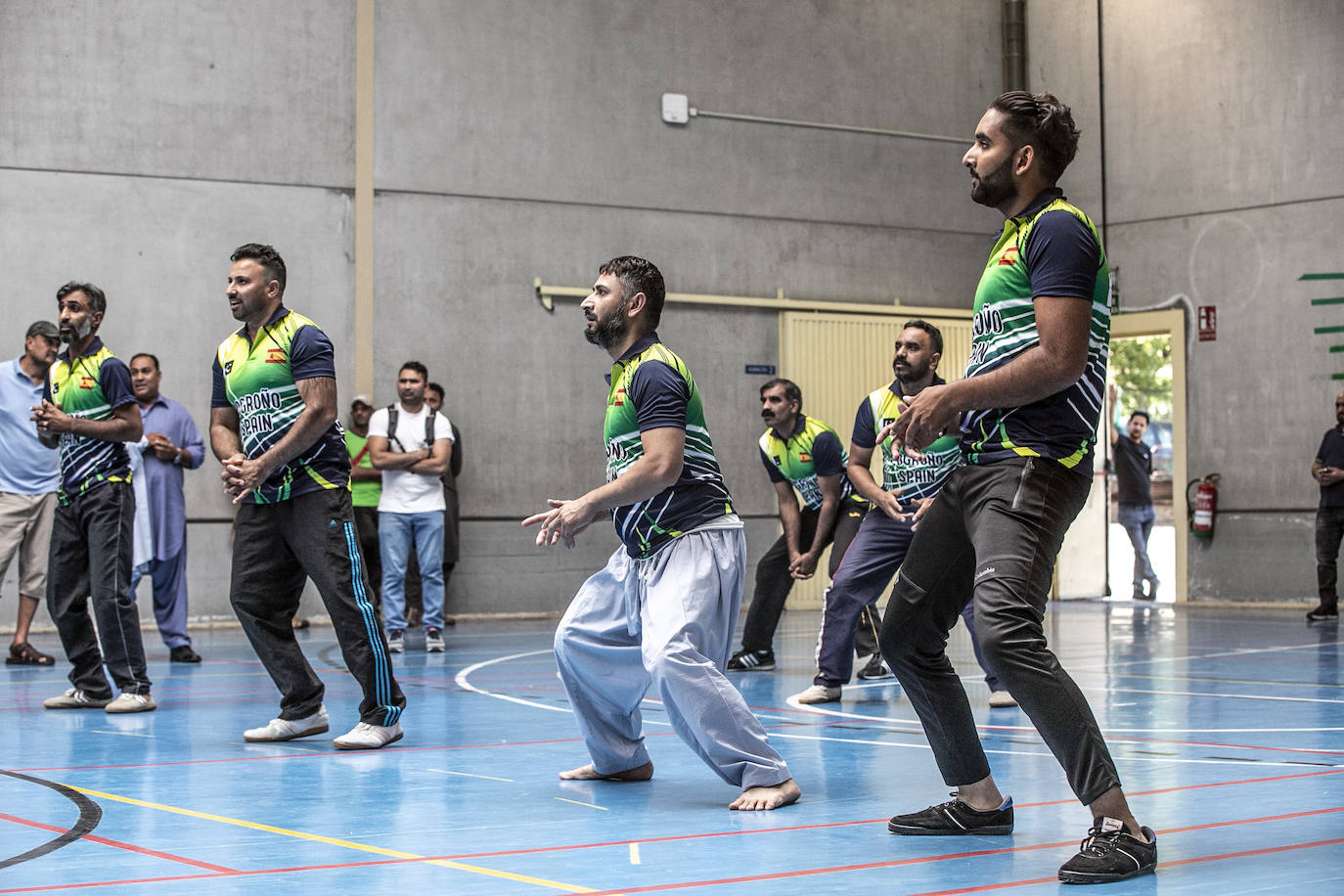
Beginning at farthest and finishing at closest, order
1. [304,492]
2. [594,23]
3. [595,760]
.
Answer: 1. [594,23]
2. [304,492]
3. [595,760]

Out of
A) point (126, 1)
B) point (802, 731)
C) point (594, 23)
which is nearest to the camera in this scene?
point (802, 731)

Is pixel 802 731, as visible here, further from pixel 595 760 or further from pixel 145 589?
pixel 145 589

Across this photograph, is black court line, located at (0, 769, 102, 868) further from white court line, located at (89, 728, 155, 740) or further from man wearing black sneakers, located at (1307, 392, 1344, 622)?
man wearing black sneakers, located at (1307, 392, 1344, 622)

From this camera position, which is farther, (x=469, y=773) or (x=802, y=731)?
(x=802, y=731)

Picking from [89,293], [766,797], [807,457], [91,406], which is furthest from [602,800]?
[807,457]

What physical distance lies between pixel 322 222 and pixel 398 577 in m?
4.68

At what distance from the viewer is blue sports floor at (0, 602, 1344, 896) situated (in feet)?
12.6

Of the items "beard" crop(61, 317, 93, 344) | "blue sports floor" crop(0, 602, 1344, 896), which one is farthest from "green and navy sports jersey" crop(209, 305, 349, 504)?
"beard" crop(61, 317, 93, 344)

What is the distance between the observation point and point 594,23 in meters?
16.2

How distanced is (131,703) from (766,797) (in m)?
4.06

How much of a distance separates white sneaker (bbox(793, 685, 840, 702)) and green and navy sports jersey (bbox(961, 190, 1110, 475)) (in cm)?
412

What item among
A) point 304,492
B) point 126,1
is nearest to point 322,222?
point 126,1

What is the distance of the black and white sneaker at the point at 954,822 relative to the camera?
436 centimetres

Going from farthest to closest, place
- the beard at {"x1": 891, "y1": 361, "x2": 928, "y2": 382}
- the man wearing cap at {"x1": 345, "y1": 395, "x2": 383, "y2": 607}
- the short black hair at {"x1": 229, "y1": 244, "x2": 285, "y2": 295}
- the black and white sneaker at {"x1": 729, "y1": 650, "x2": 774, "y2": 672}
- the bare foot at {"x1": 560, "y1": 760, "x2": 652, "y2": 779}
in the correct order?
the man wearing cap at {"x1": 345, "y1": 395, "x2": 383, "y2": 607}, the black and white sneaker at {"x1": 729, "y1": 650, "x2": 774, "y2": 672}, the beard at {"x1": 891, "y1": 361, "x2": 928, "y2": 382}, the short black hair at {"x1": 229, "y1": 244, "x2": 285, "y2": 295}, the bare foot at {"x1": 560, "y1": 760, "x2": 652, "y2": 779}
